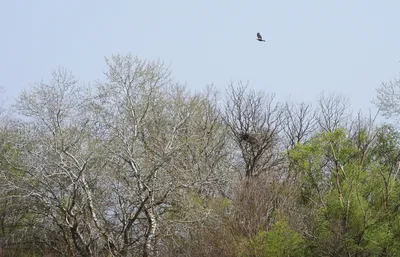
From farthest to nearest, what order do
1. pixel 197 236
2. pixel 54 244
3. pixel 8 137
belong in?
pixel 54 244 → pixel 8 137 → pixel 197 236

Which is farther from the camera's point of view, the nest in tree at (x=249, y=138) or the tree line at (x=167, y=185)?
the nest in tree at (x=249, y=138)

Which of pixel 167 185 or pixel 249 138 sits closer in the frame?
pixel 167 185

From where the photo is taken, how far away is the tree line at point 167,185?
13625 mm

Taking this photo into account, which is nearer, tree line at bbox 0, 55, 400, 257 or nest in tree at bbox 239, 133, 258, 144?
tree line at bbox 0, 55, 400, 257

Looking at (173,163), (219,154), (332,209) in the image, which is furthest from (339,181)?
(219,154)

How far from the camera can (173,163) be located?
20797 millimetres

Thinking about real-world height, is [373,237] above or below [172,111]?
below

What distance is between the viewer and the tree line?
44.7 ft

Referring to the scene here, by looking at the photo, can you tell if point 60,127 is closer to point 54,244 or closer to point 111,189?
point 111,189

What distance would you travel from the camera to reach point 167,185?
19.7 meters

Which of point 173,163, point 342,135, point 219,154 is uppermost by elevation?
point 219,154

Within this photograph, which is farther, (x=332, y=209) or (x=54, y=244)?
(x=54, y=244)

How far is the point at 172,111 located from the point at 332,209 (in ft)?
36.1

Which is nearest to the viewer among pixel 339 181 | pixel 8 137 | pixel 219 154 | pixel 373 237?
pixel 373 237
